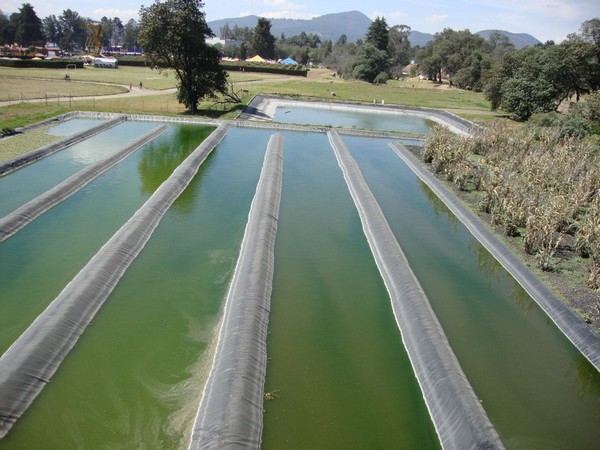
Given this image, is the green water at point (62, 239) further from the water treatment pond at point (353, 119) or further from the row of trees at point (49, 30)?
the row of trees at point (49, 30)

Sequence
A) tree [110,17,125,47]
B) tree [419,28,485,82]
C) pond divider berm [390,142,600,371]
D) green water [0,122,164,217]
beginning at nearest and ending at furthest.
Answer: pond divider berm [390,142,600,371], green water [0,122,164,217], tree [419,28,485,82], tree [110,17,125,47]

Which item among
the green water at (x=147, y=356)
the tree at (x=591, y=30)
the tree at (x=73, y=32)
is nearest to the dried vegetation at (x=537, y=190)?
the green water at (x=147, y=356)

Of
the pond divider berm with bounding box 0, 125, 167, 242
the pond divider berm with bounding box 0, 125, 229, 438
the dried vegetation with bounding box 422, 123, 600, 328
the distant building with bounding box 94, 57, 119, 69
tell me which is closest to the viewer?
the pond divider berm with bounding box 0, 125, 229, 438

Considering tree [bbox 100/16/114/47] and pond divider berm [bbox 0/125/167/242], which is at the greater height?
tree [bbox 100/16/114/47]

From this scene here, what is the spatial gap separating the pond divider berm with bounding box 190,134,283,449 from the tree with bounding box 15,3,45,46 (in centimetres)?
10272

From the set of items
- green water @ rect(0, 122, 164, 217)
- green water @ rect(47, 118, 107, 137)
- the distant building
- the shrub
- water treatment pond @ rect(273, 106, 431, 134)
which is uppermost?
the distant building

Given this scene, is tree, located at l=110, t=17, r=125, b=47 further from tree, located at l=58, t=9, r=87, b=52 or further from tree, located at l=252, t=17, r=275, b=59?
tree, located at l=252, t=17, r=275, b=59

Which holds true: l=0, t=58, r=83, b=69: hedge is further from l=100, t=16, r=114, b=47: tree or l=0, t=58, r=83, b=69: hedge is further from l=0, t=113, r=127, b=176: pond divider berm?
l=100, t=16, r=114, b=47: tree

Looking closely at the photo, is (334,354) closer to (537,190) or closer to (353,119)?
(537,190)

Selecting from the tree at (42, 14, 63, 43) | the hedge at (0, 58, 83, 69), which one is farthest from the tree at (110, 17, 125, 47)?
the hedge at (0, 58, 83, 69)

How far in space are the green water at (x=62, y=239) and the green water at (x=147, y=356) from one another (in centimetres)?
130

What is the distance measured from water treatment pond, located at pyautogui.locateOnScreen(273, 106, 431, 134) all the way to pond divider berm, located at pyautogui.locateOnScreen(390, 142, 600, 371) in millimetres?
15443

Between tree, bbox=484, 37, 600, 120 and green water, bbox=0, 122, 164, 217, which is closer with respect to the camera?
green water, bbox=0, 122, 164, 217

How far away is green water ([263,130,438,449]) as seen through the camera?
257 inches
